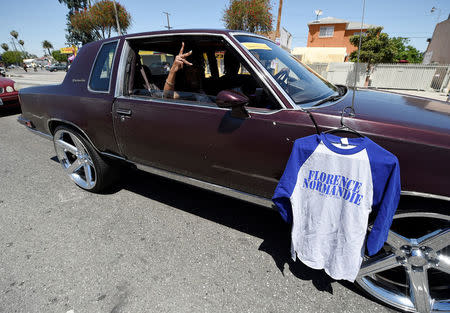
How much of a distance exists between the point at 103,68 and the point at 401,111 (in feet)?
9.21

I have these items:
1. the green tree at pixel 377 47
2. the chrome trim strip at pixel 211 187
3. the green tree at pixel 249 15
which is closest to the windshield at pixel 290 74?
the chrome trim strip at pixel 211 187

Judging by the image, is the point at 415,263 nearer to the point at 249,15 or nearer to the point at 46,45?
the point at 249,15

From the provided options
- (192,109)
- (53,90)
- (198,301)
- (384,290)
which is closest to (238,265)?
(198,301)

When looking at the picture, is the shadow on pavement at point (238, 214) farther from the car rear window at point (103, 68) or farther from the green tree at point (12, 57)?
the green tree at point (12, 57)

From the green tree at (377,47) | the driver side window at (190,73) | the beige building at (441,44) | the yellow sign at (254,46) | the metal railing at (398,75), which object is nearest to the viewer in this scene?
the yellow sign at (254,46)

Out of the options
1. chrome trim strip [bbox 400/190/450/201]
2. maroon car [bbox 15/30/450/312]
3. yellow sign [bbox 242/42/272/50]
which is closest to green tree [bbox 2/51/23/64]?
maroon car [bbox 15/30/450/312]

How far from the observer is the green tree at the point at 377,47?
2011 cm

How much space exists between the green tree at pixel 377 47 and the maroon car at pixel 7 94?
2291 cm

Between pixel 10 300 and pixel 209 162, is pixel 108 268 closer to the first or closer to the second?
pixel 10 300

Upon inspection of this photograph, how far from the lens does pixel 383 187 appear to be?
50.9 inches

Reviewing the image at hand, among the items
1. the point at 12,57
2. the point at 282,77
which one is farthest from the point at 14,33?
the point at 282,77

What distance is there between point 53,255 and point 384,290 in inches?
108

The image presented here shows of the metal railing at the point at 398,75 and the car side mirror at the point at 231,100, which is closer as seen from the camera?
the car side mirror at the point at 231,100

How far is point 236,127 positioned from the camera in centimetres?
179
